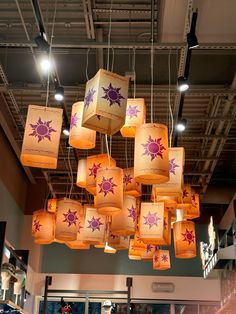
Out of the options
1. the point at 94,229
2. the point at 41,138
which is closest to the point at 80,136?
the point at 41,138

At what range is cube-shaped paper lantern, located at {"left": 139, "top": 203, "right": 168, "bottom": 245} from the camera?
18.8 ft

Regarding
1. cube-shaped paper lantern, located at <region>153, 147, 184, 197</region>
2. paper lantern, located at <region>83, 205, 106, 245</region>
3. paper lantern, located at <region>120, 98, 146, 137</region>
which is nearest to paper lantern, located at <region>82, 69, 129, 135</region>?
paper lantern, located at <region>120, 98, 146, 137</region>

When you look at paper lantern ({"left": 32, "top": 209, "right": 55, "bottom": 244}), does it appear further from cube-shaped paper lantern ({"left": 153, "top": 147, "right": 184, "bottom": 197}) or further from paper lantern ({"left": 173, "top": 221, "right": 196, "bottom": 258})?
cube-shaped paper lantern ({"left": 153, "top": 147, "right": 184, "bottom": 197})

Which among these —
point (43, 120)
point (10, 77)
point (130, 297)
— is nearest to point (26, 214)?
point (130, 297)

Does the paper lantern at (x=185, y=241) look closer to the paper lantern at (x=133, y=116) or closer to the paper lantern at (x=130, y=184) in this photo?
the paper lantern at (x=130, y=184)

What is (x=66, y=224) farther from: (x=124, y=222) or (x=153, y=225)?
(x=153, y=225)

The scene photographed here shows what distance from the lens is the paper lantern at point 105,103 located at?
372 cm

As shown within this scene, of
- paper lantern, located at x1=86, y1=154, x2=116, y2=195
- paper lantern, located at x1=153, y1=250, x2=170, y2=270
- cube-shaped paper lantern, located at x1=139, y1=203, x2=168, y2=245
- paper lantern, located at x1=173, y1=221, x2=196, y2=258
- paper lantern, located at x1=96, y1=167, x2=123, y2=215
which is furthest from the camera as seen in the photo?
paper lantern, located at x1=153, y1=250, x2=170, y2=270

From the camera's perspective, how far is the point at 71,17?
615 cm

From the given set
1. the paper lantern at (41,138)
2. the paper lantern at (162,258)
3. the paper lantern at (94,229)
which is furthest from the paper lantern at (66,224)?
the paper lantern at (162,258)

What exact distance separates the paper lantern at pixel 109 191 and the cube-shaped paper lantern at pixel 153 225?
1.05 m

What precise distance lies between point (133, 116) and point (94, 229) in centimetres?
176

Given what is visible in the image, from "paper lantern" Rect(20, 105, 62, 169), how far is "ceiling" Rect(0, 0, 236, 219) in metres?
1.13

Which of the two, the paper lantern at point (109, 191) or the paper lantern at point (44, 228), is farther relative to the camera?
the paper lantern at point (44, 228)
